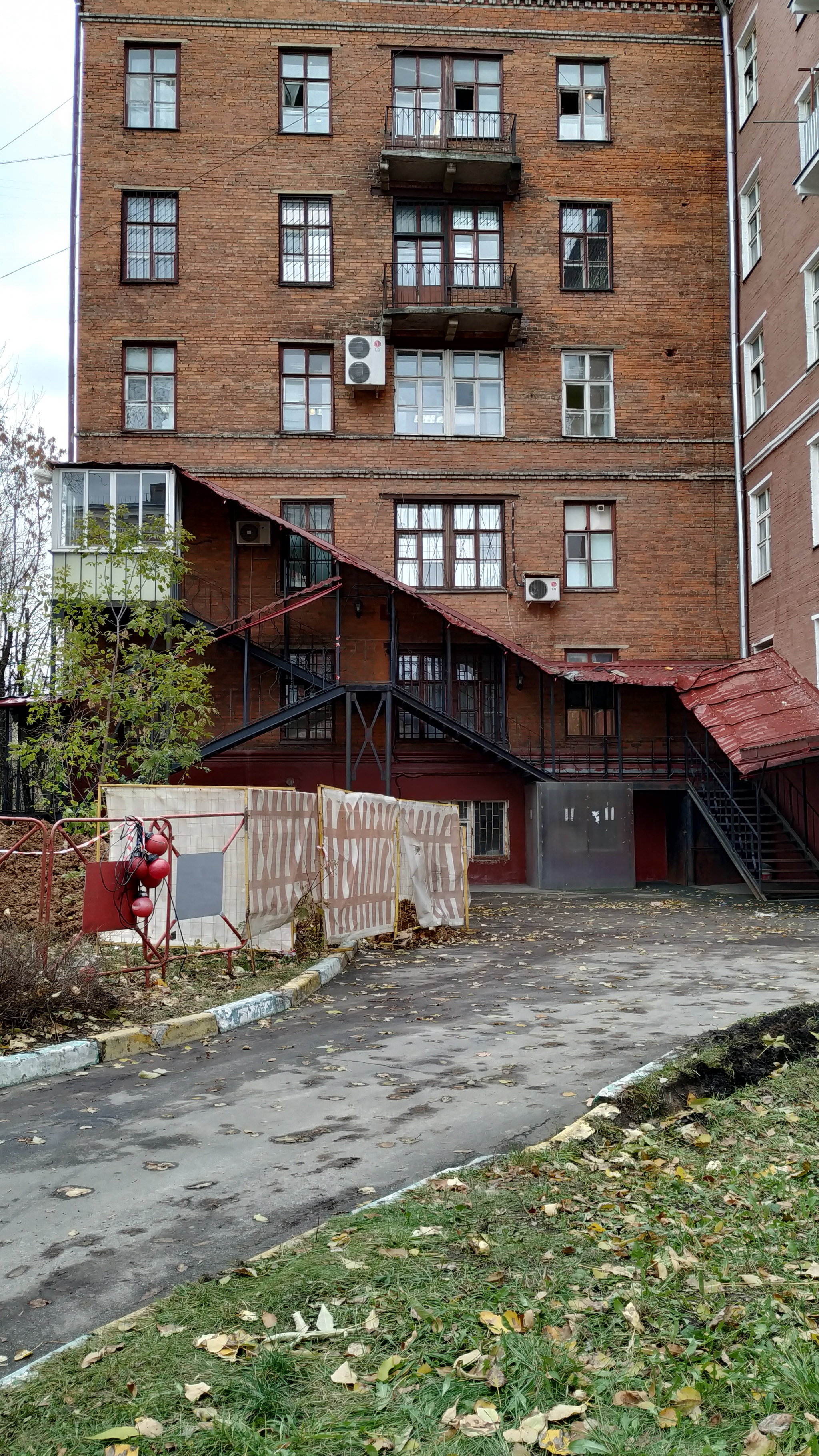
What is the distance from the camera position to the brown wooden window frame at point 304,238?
28.6 meters

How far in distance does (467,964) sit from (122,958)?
4.36 m

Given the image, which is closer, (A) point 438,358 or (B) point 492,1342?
(B) point 492,1342

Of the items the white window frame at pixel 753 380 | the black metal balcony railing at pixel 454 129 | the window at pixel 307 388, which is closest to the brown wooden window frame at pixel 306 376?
the window at pixel 307 388

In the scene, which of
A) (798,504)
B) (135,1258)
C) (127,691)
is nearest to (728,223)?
(798,504)

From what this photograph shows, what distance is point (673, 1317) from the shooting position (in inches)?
138

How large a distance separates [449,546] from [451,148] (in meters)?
10.3

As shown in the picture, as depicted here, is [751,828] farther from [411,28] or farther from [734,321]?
[411,28]

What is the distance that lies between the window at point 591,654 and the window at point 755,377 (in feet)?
22.3

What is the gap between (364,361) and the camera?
27.8 metres

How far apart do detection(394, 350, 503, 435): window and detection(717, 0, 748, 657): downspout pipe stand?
6.10 m

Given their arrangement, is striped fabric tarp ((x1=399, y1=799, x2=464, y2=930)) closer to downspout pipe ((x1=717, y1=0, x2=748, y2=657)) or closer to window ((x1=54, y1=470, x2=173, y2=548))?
window ((x1=54, y1=470, x2=173, y2=548))

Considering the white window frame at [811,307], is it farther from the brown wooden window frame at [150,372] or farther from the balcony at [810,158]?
the brown wooden window frame at [150,372]

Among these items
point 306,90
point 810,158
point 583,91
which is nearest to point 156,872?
point 810,158

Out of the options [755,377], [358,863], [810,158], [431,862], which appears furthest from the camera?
[755,377]
